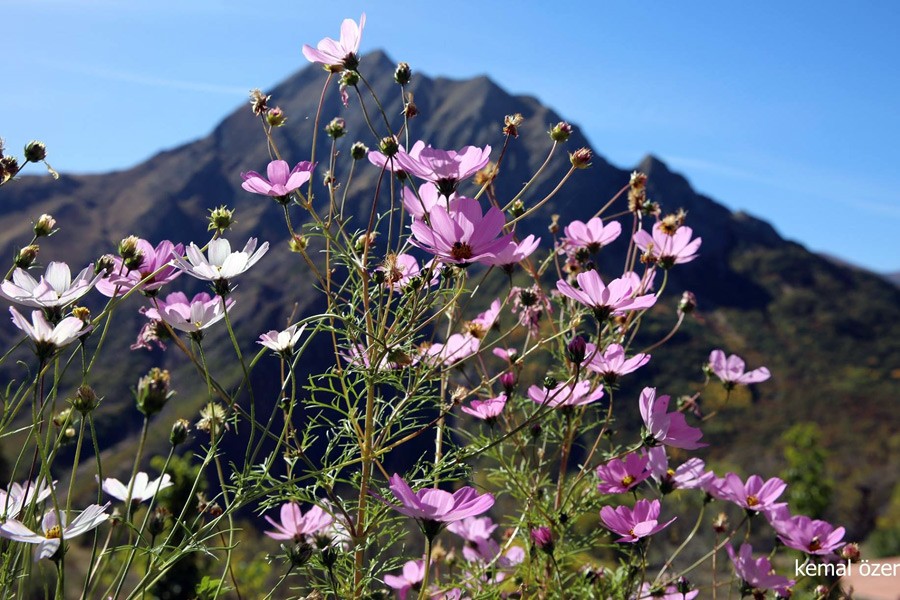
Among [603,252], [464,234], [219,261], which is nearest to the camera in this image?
[464,234]

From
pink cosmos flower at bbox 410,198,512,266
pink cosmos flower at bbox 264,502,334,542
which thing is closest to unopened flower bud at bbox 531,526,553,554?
pink cosmos flower at bbox 264,502,334,542

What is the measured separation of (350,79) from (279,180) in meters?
0.21

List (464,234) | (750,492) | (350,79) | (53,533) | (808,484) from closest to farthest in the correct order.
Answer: (53,533)
(464,234)
(350,79)
(750,492)
(808,484)

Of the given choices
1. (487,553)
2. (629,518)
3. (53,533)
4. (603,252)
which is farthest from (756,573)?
(603,252)

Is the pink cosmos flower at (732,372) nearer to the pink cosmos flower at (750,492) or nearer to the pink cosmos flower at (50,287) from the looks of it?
the pink cosmos flower at (750,492)

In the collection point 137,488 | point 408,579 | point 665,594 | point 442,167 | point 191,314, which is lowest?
point 408,579

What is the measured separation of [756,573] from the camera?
4.20 feet

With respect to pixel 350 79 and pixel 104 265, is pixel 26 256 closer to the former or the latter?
pixel 104 265

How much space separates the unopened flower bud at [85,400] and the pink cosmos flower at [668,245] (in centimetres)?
100

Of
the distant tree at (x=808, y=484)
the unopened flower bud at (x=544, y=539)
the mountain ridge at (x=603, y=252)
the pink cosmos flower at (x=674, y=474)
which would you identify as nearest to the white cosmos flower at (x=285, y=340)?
the unopened flower bud at (x=544, y=539)

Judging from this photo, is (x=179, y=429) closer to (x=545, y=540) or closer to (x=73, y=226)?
(x=545, y=540)

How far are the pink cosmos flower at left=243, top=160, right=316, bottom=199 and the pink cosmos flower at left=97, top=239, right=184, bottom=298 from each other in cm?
15

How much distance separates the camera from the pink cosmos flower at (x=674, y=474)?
3.99 ft

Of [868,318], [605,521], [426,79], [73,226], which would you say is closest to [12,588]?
[605,521]
